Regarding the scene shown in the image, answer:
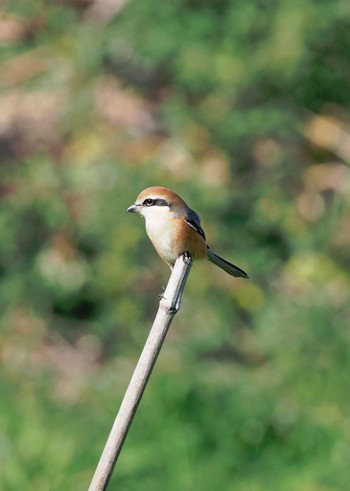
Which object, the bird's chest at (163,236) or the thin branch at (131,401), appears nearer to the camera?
the thin branch at (131,401)

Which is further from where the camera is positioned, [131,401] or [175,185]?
[175,185]

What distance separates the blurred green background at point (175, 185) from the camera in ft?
19.9

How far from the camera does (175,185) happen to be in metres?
6.53

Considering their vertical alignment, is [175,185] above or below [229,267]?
below

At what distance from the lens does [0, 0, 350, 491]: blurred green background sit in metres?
6.05

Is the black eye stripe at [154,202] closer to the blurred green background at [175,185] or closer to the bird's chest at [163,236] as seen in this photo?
the bird's chest at [163,236]

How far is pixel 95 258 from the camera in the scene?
22.1 ft

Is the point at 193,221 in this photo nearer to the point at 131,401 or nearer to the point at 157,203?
the point at 157,203

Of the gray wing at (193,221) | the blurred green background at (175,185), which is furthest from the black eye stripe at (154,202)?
the blurred green background at (175,185)

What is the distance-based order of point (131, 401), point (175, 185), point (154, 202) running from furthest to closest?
1. point (175, 185)
2. point (154, 202)
3. point (131, 401)

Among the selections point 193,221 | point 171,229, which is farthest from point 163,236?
point 193,221

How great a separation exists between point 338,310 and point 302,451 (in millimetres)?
1208

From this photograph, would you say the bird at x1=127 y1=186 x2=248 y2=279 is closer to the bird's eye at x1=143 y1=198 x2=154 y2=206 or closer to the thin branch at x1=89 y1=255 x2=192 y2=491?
the bird's eye at x1=143 y1=198 x2=154 y2=206

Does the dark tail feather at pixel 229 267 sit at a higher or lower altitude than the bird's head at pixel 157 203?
lower
